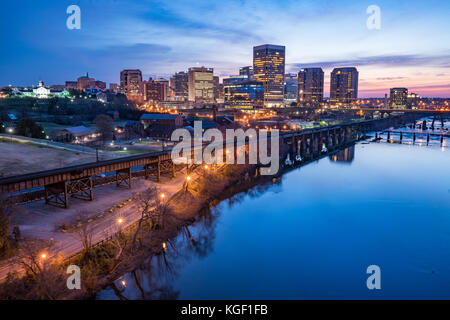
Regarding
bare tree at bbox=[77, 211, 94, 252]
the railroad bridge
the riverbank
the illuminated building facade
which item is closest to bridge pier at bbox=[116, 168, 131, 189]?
the railroad bridge

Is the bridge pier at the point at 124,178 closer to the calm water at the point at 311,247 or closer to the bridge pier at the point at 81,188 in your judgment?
the bridge pier at the point at 81,188

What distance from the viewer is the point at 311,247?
82.4ft

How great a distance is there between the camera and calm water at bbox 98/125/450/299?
19.1m

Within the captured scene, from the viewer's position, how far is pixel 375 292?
63.2 ft

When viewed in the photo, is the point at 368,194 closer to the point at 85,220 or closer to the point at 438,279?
the point at 438,279

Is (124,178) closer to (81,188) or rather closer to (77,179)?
(81,188)

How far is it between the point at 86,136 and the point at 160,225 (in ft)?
150

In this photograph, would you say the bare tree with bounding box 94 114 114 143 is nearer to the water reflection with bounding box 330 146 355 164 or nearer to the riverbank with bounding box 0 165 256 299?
the riverbank with bounding box 0 165 256 299

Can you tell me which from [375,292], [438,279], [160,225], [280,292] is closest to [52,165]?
[160,225]

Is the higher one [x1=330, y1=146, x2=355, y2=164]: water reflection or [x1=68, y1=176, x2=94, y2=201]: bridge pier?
[x1=68, y1=176, x2=94, y2=201]: bridge pier

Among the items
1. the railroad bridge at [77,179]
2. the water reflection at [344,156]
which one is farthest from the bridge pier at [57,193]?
the water reflection at [344,156]

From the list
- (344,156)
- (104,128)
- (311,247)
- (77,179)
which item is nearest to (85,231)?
(77,179)

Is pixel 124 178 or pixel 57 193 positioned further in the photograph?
pixel 124 178

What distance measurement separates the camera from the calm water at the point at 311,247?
19.1m
